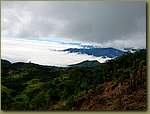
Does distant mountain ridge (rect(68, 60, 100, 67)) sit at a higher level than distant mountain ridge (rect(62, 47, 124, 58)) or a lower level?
lower

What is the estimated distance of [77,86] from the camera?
4.92 meters

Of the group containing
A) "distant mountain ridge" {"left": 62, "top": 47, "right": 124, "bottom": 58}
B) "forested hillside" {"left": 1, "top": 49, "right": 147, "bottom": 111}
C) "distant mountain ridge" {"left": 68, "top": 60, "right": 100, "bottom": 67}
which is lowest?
"forested hillside" {"left": 1, "top": 49, "right": 147, "bottom": 111}

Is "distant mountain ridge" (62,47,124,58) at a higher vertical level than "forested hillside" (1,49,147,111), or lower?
higher

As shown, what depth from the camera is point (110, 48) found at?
16.0 ft

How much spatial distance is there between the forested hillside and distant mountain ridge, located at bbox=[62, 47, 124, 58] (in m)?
0.06

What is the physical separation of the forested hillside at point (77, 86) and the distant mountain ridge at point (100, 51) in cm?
6

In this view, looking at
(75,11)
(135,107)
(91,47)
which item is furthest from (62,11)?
(135,107)

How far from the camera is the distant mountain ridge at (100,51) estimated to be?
4.89 m

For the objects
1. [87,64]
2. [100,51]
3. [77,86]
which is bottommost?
[77,86]

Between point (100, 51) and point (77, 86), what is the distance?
383mm

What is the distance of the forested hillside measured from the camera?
15.9 feet

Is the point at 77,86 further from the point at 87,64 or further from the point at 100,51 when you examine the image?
the point at 100,51

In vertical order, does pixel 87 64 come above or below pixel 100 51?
below

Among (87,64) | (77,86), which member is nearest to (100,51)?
(87,64)
